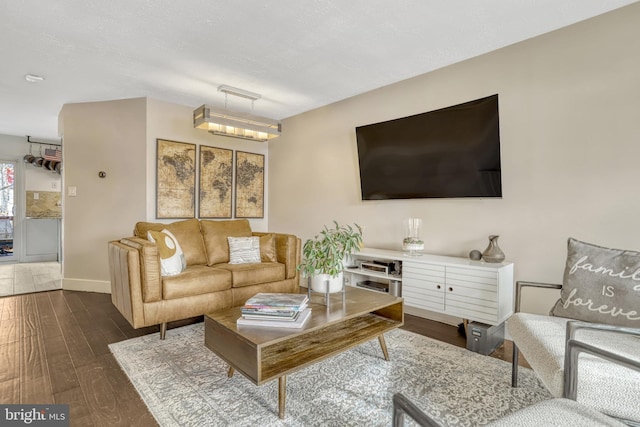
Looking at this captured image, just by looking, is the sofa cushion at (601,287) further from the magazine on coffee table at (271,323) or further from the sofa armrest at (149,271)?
the sofa armrest at (149,271)

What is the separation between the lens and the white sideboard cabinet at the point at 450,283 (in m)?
2.42

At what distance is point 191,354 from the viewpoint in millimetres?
2342

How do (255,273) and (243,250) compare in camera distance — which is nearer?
(255,273)

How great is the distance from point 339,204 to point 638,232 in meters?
2.73

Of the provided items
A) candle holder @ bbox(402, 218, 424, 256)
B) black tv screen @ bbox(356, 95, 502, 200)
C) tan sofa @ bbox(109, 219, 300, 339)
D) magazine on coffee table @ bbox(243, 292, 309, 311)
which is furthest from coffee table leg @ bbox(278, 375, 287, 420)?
black tv screen @ bbox(356, 95, 502, 200)

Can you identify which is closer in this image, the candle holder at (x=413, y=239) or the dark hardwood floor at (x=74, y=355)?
the dark hardwood floor at (x=74, y=355)

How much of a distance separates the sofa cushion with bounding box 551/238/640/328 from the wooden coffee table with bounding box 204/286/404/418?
39.8 inches

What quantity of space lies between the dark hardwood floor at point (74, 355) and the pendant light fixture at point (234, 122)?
191cm

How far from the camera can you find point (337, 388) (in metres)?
1.91

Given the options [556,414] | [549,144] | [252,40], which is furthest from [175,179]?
[556,414]

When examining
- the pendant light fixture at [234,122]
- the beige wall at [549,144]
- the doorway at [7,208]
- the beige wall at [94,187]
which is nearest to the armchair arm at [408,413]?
the beige wall at [549,144]

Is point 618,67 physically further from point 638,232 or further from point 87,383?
point 87,383

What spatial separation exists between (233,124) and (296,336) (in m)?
2.22

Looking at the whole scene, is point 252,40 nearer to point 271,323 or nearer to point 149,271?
point 149,271
